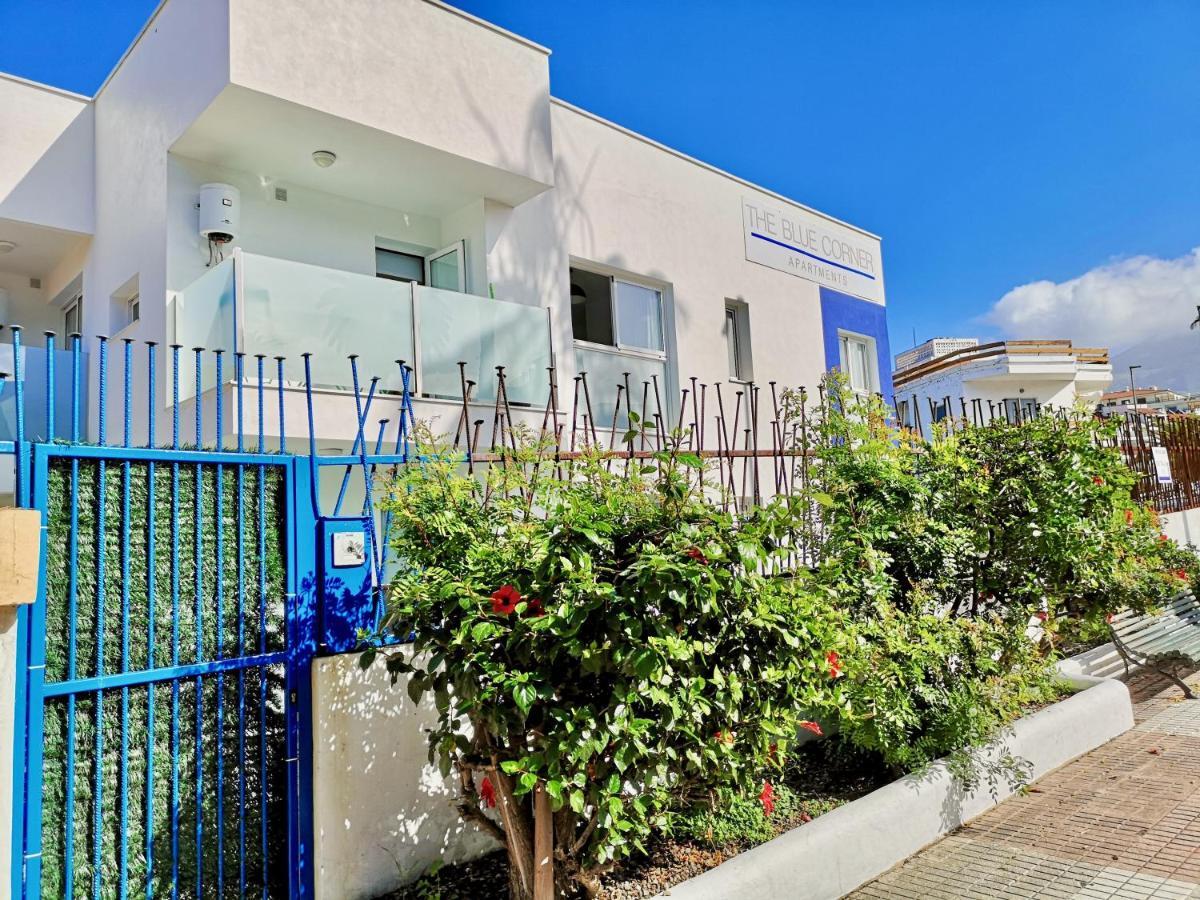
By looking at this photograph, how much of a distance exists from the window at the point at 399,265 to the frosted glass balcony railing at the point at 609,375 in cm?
205

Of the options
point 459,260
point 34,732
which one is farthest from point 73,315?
point 34,732

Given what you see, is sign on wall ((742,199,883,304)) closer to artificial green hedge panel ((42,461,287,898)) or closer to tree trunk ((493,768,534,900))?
artificial green hedge panel ((42,461,287,898))

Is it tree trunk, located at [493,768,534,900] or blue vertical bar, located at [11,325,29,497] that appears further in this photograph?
tree trunk, located at [493,768,534,900]

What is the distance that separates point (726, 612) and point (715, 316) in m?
8.68

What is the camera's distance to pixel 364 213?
9.25m

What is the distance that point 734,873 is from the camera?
12.5 feet

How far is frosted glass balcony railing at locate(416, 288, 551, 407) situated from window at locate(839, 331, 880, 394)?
295 inches

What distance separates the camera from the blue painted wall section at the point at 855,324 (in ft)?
45.2

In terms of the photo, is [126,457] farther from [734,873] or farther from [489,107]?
[489,107]

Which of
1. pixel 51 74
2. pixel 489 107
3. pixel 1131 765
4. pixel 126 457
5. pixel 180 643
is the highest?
pixel 51 74

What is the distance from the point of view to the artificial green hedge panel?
3305 mm

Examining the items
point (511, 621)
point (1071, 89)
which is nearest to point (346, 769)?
point (511, 621)

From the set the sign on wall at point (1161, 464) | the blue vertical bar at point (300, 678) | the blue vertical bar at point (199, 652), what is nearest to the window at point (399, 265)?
the blue vertical bar at point (300, 678)

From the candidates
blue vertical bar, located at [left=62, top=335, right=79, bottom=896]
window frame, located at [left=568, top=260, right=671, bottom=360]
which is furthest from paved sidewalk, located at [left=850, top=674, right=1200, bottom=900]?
window frame, located at [left=568, top=260, right=671, bottom=360]
